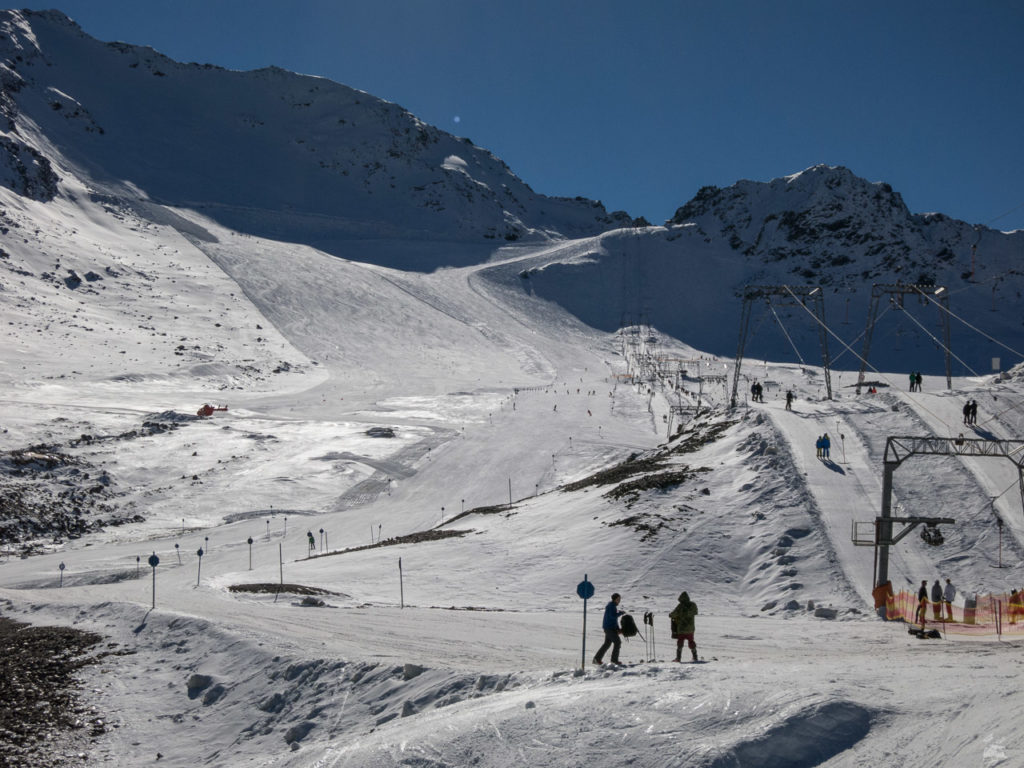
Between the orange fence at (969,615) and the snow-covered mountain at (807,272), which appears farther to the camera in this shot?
the snow-covered mountain at (807,272)

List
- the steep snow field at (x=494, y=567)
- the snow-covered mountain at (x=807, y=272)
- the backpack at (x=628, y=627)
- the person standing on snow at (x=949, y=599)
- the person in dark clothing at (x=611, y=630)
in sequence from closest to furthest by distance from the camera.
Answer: the steep snow field at (x=494, y=567) → the person in dark clothing at (x=611, y=630) → the backpack at (x=628, y=627) → the person standing on snow at (x=949, y=599) → the snow-covered mountain at (x=807, y=272)

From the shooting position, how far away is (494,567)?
2886 centimetres

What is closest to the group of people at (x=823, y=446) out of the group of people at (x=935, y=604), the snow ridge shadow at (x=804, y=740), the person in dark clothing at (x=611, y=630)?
the group of people at (x=935, y=604)

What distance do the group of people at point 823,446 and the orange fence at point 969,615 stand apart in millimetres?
11475

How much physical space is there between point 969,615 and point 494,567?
48.3ft

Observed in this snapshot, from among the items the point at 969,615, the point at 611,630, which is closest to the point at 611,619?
the point at 611,630

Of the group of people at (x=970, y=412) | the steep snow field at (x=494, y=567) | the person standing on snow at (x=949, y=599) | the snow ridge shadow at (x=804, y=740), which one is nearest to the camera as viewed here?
the snow ridge shadow at (x=804, y=740)

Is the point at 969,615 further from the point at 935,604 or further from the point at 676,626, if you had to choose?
the point at 676,626

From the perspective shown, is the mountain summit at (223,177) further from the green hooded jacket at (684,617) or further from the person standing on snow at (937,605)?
the green hooded jacket at (684,617)

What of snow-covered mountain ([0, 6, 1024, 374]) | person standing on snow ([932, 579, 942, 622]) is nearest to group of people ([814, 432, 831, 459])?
person standing on snow ([932, 579, 942, 622])

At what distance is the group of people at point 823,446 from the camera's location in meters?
33.7

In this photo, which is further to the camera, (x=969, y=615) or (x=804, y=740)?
(x=969, y=615)

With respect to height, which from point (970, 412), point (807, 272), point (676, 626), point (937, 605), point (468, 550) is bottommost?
point (468, 550)

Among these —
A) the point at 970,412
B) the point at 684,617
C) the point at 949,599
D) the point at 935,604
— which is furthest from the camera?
the point at 970,412
